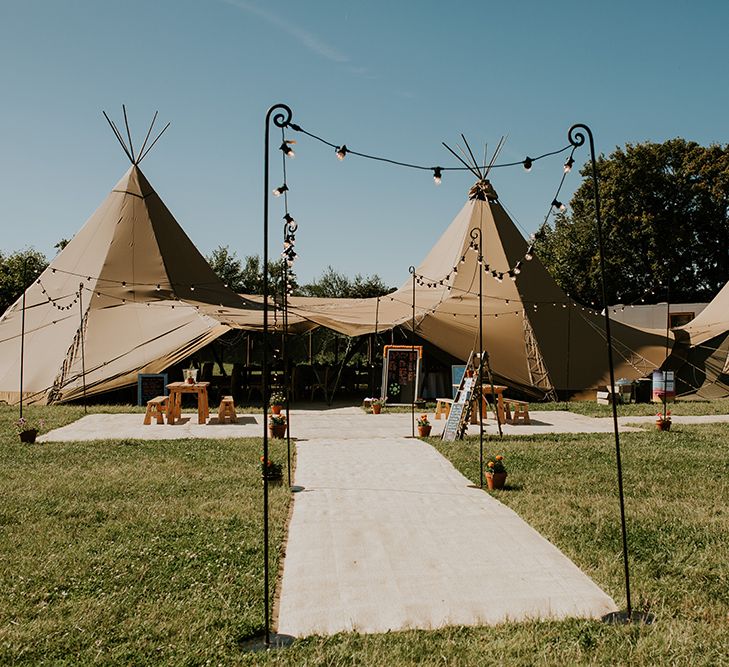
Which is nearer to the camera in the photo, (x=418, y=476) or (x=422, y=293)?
(x=418, y=476)

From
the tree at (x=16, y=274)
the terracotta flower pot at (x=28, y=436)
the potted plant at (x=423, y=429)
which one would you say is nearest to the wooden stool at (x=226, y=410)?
the terracotta flower pot at (x=28, y=436)

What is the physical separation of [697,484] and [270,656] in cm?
522

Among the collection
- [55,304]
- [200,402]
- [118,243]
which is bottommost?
[200,402]

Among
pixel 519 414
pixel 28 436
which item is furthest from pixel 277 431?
pixel 519 414

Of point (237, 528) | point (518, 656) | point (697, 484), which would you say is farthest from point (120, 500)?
point (697, 484)

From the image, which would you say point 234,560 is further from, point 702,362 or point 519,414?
point 702,362

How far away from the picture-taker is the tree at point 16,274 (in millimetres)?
30109

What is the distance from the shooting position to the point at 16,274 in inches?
1215

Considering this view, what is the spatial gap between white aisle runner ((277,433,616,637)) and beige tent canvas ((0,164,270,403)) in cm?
868

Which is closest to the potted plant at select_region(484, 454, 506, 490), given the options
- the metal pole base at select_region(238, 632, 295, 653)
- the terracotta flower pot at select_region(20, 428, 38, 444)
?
the metal pole base at select_region(238, 632, 295, 653)

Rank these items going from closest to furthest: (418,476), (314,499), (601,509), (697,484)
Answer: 1. (601,509)
2. (314,499)
3. (697,484)
4. (418,476)

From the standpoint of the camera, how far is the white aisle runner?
363 cm

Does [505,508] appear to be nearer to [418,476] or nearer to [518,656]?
[418,476]

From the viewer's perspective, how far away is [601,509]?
5.70 meters
